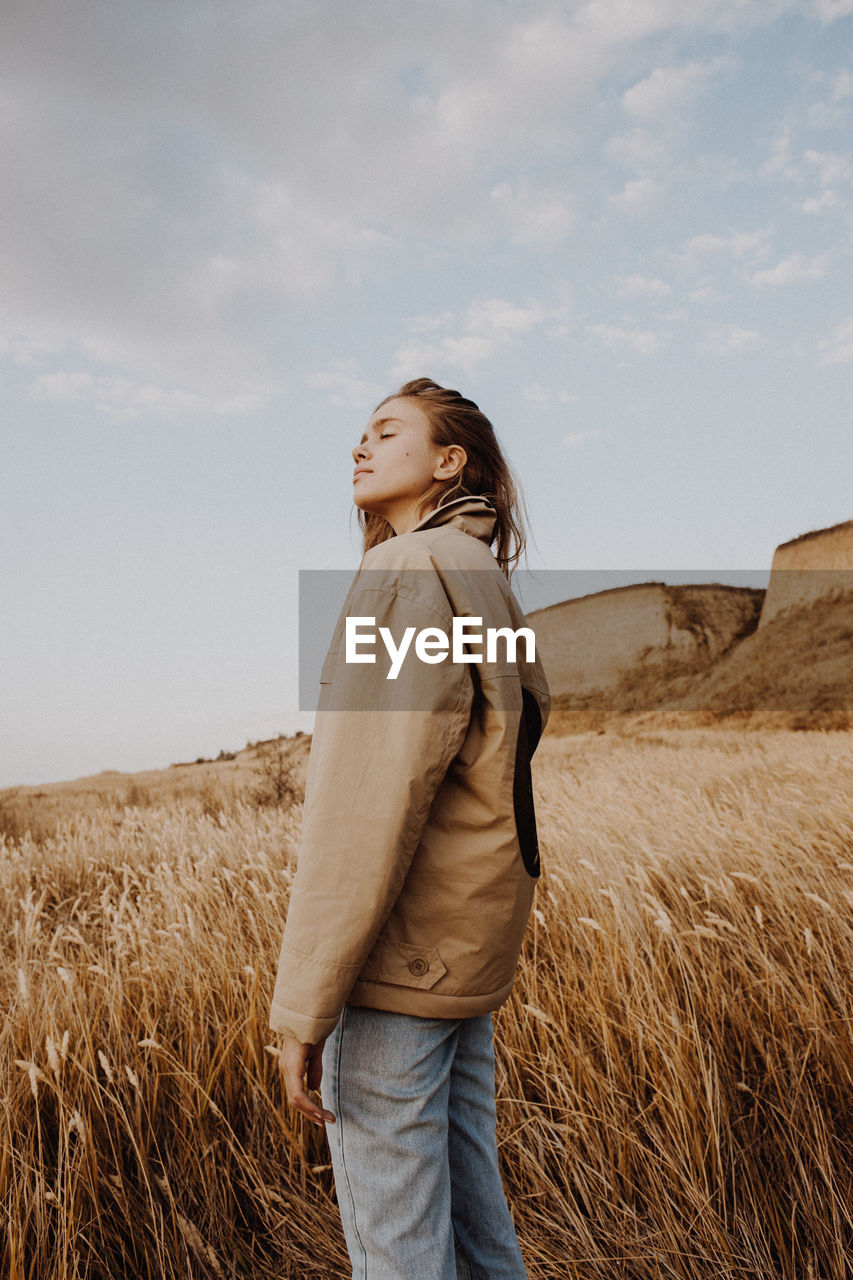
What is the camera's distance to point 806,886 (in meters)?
3.28

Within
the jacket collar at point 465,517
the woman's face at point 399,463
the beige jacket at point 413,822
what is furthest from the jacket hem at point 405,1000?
the woman's face at point 399,463

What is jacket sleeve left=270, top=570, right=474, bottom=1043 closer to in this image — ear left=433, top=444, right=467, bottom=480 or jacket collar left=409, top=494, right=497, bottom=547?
jacket collar left=409, top=494, right=497, bottom=547

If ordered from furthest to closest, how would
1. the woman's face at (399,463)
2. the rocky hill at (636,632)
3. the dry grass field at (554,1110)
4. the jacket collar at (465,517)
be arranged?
the rocky hill at (636,632) < the dry grass field at (554,1110) < the woman's face at (399,463) < the jacket collar at (465,517)

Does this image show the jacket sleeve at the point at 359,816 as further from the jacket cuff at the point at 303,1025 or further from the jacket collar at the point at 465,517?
the jacket collar at the point at 465,517

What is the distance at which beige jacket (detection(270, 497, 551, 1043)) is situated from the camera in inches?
44.4

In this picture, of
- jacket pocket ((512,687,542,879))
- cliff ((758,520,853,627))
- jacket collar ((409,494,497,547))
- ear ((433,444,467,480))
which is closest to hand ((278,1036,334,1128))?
jacket pocket ((512,687,542,879))

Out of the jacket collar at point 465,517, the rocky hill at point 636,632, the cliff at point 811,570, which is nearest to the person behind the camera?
the jacket collar at point 465,517

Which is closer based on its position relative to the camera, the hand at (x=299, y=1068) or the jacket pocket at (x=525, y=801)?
the hand at (x=299, y=1068)

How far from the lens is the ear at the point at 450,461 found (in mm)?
1686

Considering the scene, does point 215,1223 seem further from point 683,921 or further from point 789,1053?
point 683,921

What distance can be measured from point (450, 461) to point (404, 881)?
92 centimetres

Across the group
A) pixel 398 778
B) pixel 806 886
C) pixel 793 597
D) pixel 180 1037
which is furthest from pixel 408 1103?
pixel 793 597

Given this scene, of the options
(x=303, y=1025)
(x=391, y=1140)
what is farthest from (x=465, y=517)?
(x=391, y=1140)

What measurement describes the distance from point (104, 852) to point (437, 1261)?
521 centimetres
